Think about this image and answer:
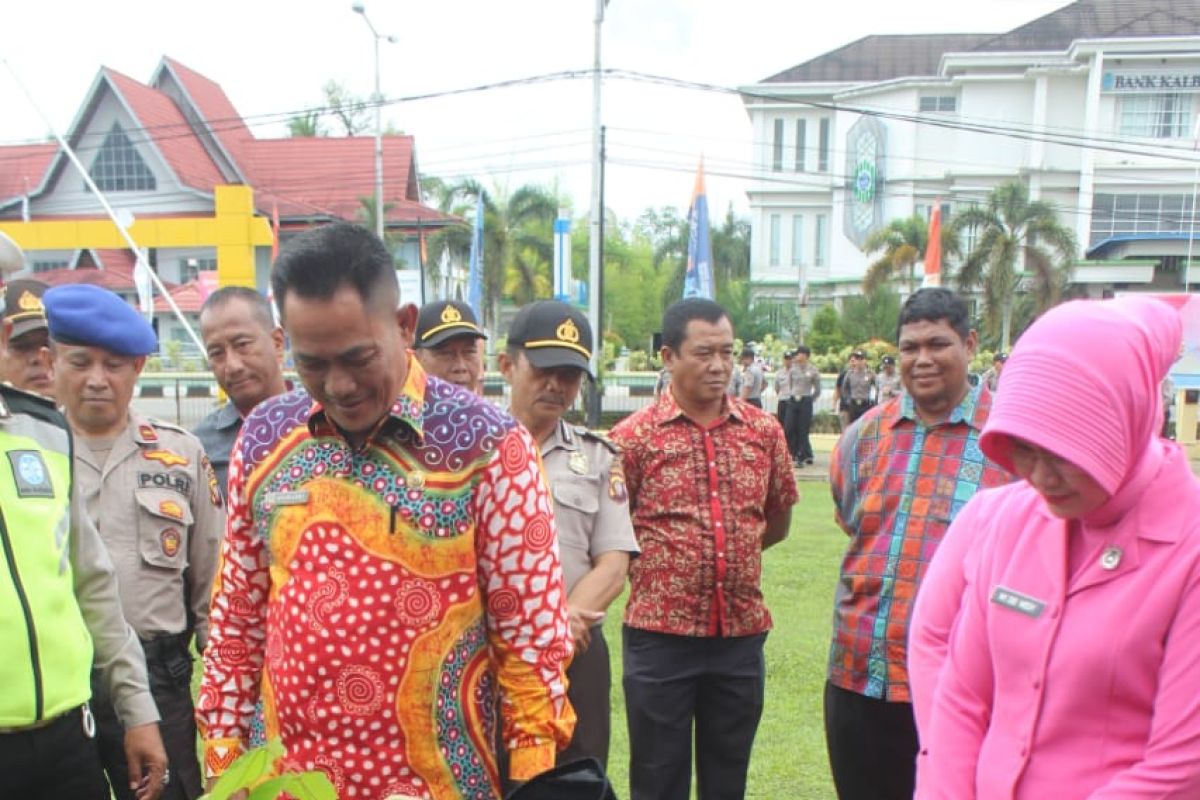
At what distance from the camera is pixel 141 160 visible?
31.1 meters

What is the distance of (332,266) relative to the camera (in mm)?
1724

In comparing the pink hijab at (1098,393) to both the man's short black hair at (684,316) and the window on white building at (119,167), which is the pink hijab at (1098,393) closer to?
the man's short black hair at (684,316)

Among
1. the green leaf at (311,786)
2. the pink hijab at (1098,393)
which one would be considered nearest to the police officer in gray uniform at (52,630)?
the green leaf at (311,786)

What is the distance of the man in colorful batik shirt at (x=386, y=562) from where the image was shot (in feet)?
5.75

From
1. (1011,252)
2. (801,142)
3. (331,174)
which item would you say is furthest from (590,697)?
(801,142)

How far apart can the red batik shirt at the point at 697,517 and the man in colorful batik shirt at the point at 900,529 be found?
0.41m

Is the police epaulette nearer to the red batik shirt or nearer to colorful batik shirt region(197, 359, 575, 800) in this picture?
colorful batik shirt region(197, 359, 575, 800)

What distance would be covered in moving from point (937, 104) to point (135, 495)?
44.6m

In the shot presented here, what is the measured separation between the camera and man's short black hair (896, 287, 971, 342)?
3115 mm

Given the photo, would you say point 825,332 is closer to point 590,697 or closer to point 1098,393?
point 590,697

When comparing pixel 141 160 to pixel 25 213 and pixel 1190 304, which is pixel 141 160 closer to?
pixel 25 213

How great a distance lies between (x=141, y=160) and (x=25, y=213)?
150 inches

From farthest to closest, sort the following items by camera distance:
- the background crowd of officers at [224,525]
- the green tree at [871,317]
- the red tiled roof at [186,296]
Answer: the green tree at [871,317] < the red tiled roof at [186,296] < the background crowd of officers at [224,525]

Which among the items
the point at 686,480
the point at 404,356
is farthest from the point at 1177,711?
the point at 686,480
